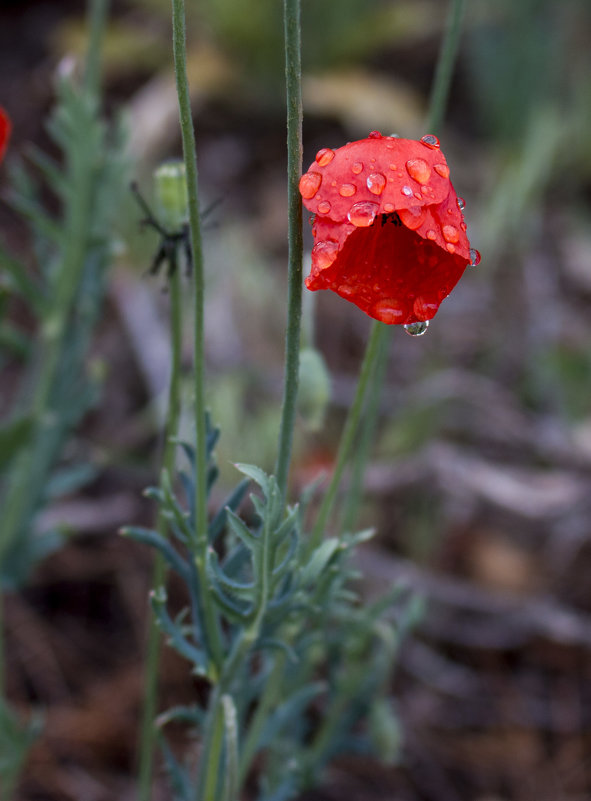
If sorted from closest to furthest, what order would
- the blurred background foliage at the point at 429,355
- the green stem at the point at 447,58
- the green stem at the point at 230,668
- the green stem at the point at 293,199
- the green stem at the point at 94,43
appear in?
the green stem at the point at 293,199 → the green stem at the point at 230,668 → the green stem at the point at 447,58 → the green stem at the point at 94,43 → the blurred background foliage at the point at 429,355

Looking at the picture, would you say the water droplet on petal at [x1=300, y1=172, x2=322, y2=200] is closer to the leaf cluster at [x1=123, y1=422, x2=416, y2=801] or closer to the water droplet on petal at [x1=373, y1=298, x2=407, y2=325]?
the water droplet on petal at [x1=373, y1=298, x2=407, y2=325]

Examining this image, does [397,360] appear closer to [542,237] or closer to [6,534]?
[542,237]

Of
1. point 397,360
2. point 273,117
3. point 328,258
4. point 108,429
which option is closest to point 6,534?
point 328,258

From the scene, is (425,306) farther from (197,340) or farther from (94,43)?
(94,43)

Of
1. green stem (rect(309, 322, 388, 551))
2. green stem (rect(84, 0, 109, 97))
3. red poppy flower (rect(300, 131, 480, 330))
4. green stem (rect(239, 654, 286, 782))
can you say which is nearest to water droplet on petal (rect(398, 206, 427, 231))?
red poppy flower (rect(300, 131, 480, 330))

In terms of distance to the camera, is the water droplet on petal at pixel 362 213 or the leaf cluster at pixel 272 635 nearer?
the water droplet on petal at pixel 362 213

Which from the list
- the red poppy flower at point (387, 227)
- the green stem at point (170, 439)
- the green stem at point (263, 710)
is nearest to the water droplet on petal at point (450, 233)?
the red poppy flower at point (387, 227)

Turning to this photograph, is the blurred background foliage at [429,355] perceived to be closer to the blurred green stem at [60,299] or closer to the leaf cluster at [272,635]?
the blurred green stem at [60,299]
